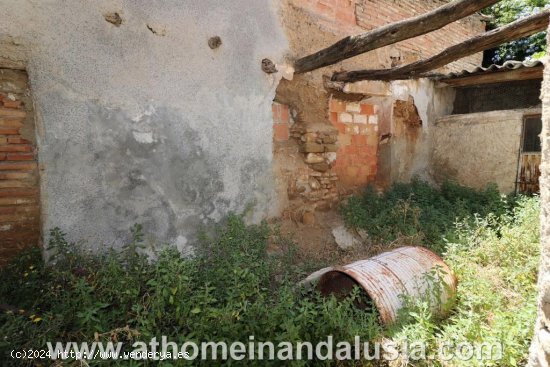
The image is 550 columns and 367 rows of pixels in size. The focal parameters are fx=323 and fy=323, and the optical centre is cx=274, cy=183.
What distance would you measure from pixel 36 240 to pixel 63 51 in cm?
174

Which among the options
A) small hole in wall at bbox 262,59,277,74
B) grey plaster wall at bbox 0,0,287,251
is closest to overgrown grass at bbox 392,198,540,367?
grey plaster wall at bbox 0,0,287,251

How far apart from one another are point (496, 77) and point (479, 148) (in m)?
1.27

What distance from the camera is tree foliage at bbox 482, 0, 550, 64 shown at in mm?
9977

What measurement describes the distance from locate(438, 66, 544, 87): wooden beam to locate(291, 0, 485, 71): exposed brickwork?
0.86 meters

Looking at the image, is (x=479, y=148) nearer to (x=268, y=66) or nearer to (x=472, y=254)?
(x=472, y=254)

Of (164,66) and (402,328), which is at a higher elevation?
(164,66)

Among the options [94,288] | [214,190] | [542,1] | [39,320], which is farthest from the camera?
[542,1]

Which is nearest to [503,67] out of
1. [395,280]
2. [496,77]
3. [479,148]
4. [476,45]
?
[496,77]

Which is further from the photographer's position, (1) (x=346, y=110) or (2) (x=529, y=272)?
(1) (x=346, y=110)

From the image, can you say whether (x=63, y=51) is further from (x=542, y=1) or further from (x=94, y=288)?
(x=542, y=1)

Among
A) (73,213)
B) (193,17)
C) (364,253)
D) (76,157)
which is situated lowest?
(364,253)

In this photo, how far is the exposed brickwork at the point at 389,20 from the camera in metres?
4.74

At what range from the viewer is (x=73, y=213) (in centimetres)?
293

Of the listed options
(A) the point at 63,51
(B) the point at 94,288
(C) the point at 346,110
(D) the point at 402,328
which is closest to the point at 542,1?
(C) the point at 346,110
